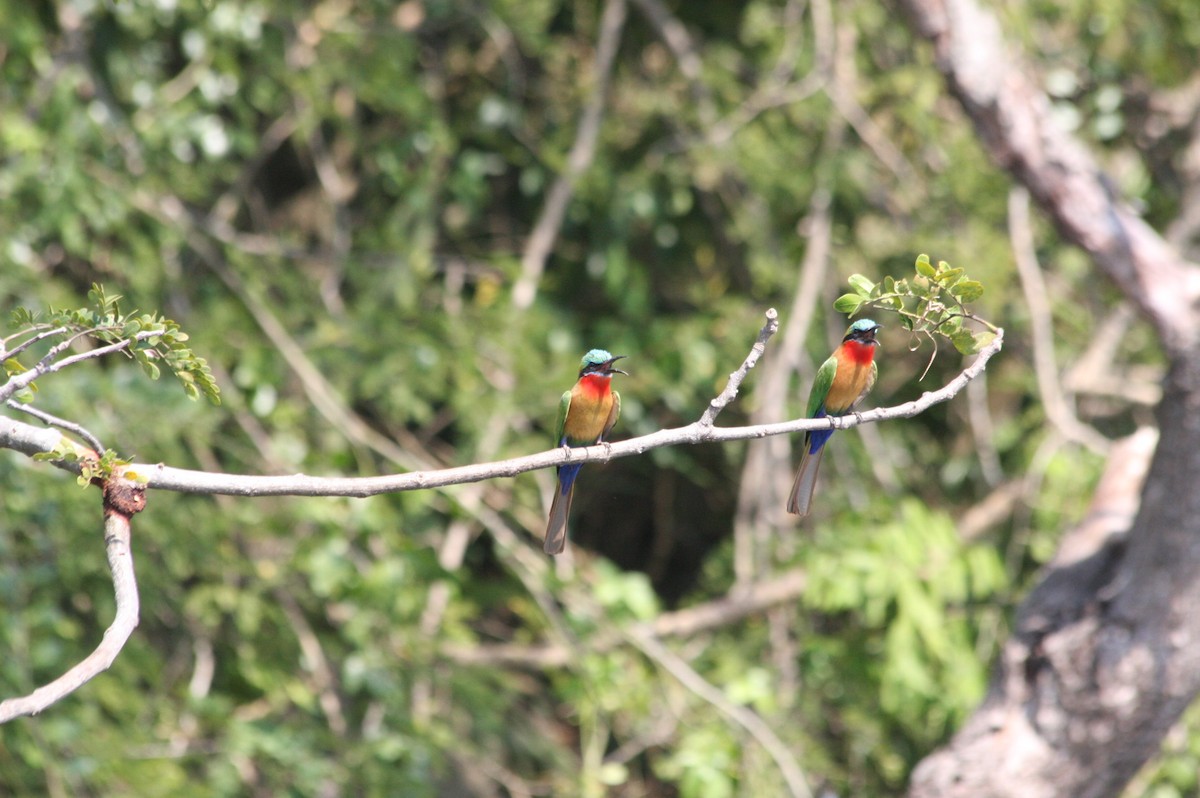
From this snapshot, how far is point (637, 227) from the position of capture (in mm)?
5953

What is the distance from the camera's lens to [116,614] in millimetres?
1897

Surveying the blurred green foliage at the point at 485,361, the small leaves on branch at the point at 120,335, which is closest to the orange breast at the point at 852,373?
the small leaves on branch at the point at 120,335

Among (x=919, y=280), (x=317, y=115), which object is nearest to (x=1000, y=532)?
(x=317, y=115)

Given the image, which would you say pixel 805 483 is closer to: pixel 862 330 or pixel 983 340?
pixel 862 330

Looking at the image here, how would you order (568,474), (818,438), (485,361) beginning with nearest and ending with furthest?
(818,438) < (568,474) < (485,361)

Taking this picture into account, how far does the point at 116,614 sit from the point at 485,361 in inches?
129

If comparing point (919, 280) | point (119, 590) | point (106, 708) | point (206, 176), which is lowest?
point (119, 590)

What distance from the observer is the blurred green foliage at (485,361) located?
14.5 feet

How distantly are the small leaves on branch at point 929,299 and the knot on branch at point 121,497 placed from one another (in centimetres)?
103

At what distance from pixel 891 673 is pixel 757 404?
1.22 metres

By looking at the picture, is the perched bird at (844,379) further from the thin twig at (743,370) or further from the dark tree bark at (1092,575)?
the dark tree bark at (1092,575)

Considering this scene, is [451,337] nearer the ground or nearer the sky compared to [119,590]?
nearer the sky

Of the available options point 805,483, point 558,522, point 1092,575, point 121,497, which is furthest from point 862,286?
point 1092,575

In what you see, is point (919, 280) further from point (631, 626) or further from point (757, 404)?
point (757, 404)
